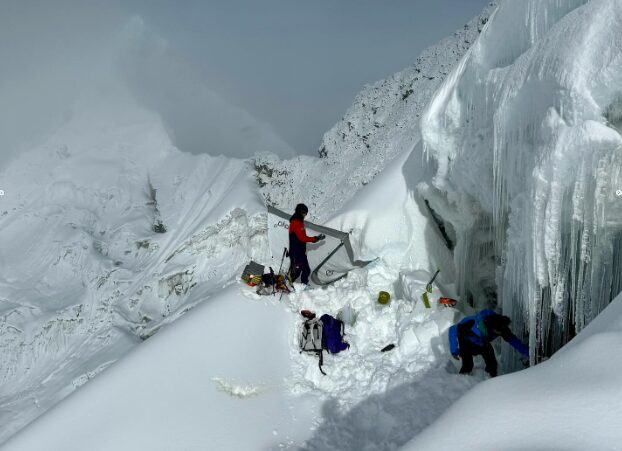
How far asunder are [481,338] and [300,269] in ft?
12.2

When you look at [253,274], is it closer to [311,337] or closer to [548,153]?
[311,337]

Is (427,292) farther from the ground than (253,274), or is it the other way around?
(253,274)

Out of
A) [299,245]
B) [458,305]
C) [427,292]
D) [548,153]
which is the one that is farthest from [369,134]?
[548,153]

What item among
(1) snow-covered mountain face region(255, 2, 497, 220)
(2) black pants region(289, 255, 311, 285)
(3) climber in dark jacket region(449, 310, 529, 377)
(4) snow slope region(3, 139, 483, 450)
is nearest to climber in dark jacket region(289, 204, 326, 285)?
(2) black pants region(289, 255, 311, 285)

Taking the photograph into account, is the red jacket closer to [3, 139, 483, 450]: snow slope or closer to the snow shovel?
[3, 139, 483, 450]: snow slope

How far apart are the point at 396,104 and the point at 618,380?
23420 millimetres

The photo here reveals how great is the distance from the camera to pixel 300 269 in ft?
26.4

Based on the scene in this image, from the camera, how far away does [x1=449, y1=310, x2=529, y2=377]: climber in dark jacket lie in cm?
495

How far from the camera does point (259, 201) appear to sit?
28.8m

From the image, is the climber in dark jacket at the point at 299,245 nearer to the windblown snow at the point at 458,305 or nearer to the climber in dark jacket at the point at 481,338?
the windblown snow at the point at 458,305

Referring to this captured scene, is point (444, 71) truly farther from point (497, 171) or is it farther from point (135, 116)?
point (135, 116)

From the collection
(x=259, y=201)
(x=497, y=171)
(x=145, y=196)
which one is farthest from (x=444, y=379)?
(x=145, y=196)

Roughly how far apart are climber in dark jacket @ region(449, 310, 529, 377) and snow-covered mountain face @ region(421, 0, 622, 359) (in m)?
0.30

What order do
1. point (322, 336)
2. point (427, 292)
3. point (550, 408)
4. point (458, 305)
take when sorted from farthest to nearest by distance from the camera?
point (458, 305) → point (427, 292) → point (322, 336) → point (550, 408)
